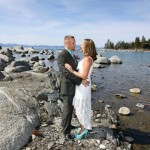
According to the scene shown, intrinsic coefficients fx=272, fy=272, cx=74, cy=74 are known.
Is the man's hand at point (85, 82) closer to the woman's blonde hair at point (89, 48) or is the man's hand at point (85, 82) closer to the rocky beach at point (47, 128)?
the woman's blonde hair at point (89, 48)

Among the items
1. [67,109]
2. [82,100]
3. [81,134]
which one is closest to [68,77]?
[82,100]

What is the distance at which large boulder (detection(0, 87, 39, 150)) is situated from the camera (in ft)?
27.2

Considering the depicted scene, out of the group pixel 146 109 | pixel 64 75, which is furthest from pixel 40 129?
pixel 146 109

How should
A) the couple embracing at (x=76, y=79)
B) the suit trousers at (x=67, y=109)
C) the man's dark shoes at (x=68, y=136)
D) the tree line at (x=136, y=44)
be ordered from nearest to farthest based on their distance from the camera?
1. the couple embracing at (x=76, y=79)
2. the suit trousers at (x=67, y=109)
3. the man's dark shoes at (x=68, y=136)
4. the tree line at (x=136, y=44)

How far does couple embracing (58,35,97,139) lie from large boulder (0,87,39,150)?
54.6 inches

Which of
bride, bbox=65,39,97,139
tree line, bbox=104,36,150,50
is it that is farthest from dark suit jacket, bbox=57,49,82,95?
tree line, bbox=104,36,150,50

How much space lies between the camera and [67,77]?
26.7 ft

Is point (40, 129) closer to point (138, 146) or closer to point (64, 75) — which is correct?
point (64, 75)

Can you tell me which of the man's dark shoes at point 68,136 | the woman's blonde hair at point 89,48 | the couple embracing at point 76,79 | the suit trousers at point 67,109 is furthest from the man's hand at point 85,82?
the man's dark shoes at point 68,136

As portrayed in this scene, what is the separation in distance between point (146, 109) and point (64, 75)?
8.67 meters

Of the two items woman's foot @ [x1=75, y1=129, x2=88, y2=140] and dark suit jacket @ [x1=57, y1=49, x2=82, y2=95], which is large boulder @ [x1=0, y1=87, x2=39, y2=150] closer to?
woman's foot @ [x1=75, y1=129, x2=88, y2=140]

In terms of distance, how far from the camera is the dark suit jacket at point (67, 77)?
8102 millimetres

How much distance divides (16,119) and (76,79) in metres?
2.64

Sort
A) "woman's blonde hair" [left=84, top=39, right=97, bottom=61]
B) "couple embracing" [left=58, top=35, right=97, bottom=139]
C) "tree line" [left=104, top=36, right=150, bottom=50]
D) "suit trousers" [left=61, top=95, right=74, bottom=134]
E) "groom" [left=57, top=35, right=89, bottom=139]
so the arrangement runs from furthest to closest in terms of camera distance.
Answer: "tree line" [left=104, top=36, right=150, bottom=50], "suit trousers" [left=61, top=95, right=74, bottom=134], "groom" [left=57, top=35, right=89, bottom=139], "couple embracing" [left=58, top=35, right=97, bottom=139], "woman's blonde hair" [left=84, top=39, right=97, bottom=61]
